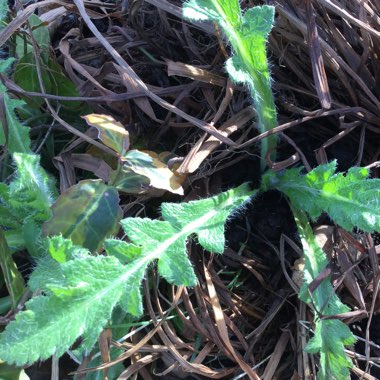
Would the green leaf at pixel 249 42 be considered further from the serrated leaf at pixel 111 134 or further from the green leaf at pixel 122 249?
the green leaf at pixel 122 249

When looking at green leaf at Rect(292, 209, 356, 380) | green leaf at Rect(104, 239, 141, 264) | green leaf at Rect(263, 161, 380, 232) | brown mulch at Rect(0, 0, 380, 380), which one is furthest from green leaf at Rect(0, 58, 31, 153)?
green leaf at Rect(292, 209, 356, 380)

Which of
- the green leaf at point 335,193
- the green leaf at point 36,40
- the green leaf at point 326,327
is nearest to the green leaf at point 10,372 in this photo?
the green leaf at point 326,327

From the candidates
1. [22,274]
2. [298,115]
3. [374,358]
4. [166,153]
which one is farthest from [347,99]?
[22,274]

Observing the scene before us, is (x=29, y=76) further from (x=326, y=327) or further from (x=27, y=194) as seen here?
(x=326, y=327)

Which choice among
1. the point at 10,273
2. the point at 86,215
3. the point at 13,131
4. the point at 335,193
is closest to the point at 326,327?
the point at 335,193

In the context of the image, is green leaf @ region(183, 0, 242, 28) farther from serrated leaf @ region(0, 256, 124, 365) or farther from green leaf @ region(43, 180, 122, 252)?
serrated leaf @ region(0, 256, 124, 365)
